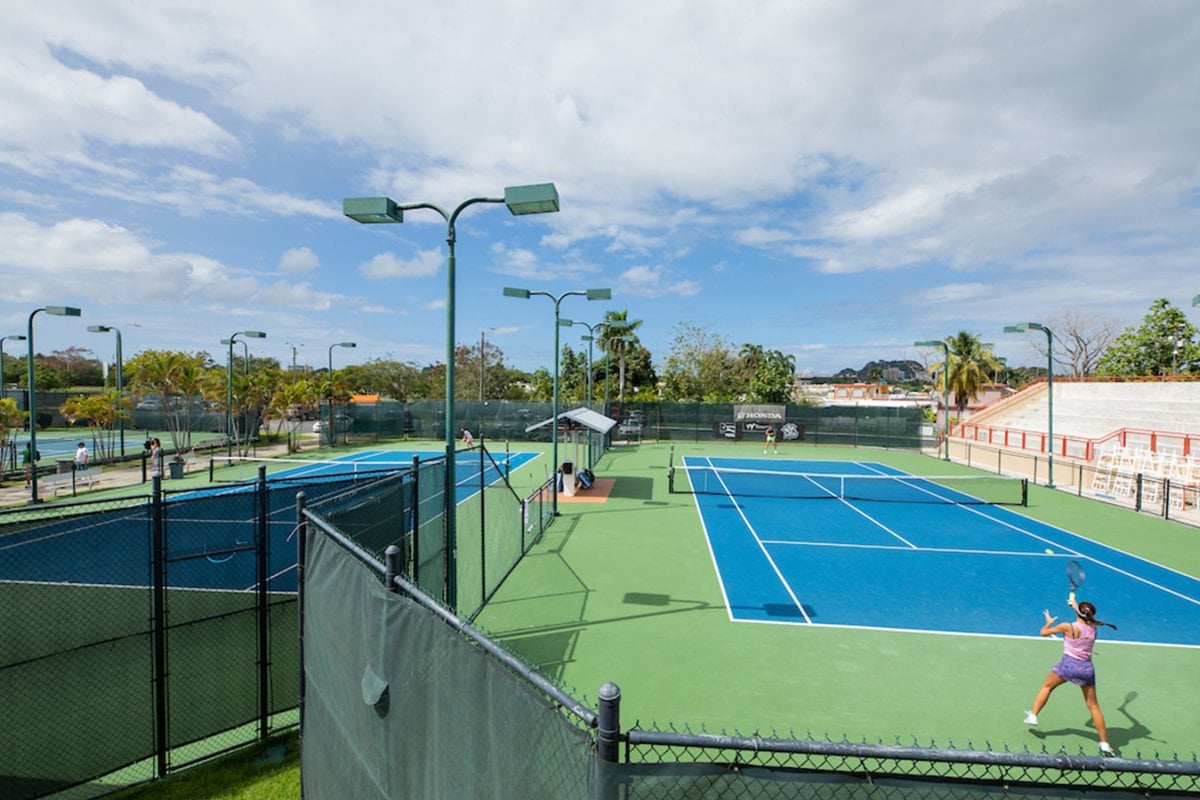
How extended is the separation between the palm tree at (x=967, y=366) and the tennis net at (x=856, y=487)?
110 ft

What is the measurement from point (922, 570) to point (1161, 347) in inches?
2031

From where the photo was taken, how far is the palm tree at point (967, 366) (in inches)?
2152

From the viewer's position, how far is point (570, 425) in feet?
81.0

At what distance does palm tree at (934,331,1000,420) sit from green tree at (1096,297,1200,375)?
9.28 meters

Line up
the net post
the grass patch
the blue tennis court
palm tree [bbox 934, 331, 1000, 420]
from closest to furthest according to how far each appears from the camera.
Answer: the grass patch, the net post, the blue tennis court, palm tree [bbox 934, 331, 1000, 420]

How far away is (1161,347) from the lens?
159 feet

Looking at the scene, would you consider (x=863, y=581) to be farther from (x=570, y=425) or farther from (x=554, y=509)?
(x=570, y=425)

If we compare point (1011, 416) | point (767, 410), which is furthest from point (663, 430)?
point (1011, 416)

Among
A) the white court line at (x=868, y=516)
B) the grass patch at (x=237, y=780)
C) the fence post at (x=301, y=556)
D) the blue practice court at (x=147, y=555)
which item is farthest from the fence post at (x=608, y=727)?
the white court line at (x=868, y=516)

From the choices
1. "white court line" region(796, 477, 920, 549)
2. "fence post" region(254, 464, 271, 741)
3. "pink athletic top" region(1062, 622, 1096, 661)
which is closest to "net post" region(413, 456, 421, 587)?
"fence post" region(254, 464, 271, 741)

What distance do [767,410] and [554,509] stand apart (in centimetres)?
2866

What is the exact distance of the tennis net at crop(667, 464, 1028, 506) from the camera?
22094 millimetres

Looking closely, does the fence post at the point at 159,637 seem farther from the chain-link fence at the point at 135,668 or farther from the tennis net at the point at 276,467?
A: the tennis net at the point at 276,467

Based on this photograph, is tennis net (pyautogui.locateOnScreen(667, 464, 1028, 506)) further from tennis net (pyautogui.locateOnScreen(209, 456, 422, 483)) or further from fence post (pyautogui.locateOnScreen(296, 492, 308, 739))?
fence post (pyautogui.locateOnScreen(296, 492, 308, 739))
